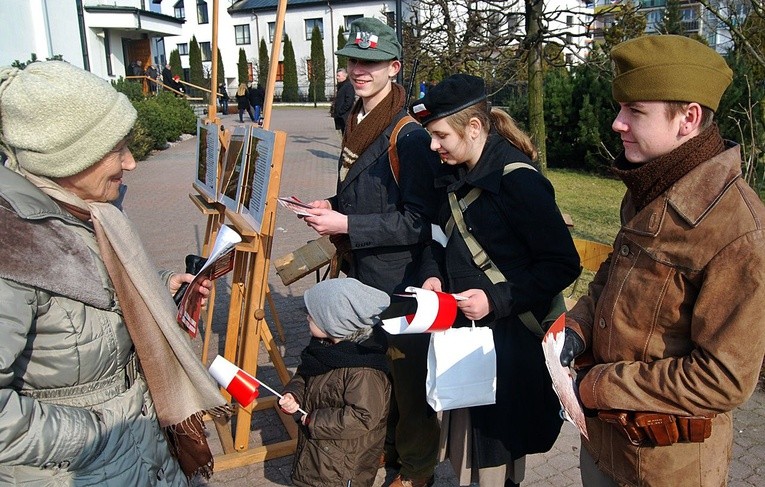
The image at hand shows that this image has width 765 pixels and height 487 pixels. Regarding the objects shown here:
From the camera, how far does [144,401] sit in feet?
6.86

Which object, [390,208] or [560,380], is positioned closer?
[560,380]

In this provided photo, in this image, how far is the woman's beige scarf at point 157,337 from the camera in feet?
6.30

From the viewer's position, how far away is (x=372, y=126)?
3232 mm

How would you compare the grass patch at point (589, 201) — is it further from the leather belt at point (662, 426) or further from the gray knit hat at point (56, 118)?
the gray knit hat at point (56, 118)

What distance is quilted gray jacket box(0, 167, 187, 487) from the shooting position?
1.58m

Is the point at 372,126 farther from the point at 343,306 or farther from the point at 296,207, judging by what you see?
the point at 343,306

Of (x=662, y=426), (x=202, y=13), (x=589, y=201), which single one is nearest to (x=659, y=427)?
(x=662, y=426)

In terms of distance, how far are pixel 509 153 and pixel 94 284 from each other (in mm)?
1690

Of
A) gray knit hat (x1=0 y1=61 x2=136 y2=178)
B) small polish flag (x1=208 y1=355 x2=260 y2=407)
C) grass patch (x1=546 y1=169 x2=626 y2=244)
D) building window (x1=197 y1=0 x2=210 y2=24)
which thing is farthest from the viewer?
building window (x1=197 y1=0 x2=210 y2=24)

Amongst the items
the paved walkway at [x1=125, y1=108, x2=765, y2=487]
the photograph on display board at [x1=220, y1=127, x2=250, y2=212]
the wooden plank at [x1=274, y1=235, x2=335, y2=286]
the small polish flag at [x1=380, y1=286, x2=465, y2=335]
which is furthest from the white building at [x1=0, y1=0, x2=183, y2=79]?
the small polish flag at [x1=380, y1=286, x2=465, y2=335]

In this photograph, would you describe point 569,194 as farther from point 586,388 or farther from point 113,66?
point 113,66

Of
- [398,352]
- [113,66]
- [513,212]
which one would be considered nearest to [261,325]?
[398,352]

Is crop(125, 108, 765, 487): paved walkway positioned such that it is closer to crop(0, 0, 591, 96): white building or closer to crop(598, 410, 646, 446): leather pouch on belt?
crop(598, 410, 646, 446): leather pouch on belt

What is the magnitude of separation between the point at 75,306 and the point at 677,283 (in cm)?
168
